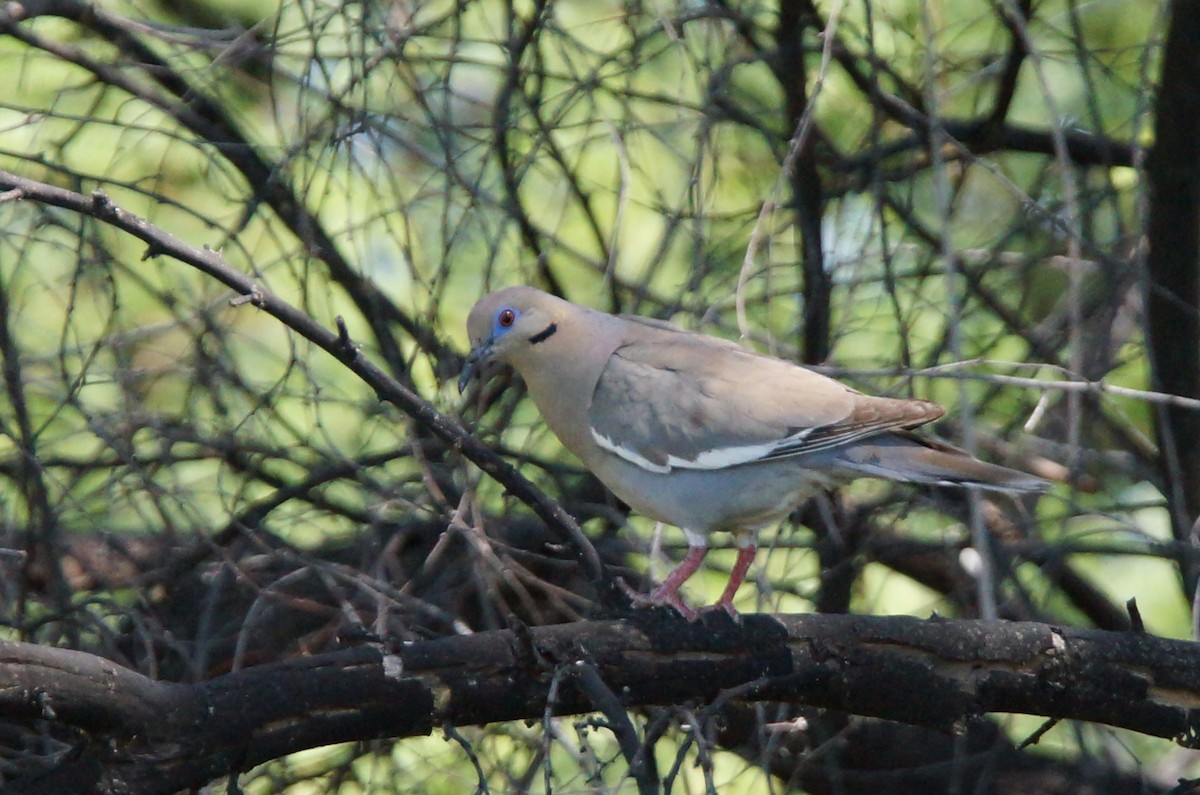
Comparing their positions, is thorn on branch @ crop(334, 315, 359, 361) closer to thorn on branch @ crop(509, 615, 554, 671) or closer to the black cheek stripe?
thorn on branch @ crop(509, 615, 554, 671)

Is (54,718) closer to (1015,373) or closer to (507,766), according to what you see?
(507,766)

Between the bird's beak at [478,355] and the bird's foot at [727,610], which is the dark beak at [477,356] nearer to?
the bird's beak at [478,355]

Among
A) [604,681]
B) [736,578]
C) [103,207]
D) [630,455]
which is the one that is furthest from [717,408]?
[103,207]

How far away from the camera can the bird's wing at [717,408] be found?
10.7ft

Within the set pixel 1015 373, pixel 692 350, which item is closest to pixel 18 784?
pixel 692 350

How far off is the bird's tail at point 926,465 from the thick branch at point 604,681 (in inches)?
12.2

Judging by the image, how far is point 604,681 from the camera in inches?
104

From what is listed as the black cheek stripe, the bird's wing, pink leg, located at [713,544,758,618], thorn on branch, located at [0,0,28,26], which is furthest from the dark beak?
thorn on branch, located at [0,0,28,26]

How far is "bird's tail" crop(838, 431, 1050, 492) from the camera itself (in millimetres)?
2949

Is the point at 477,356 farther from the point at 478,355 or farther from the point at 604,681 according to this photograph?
the point at 604,681

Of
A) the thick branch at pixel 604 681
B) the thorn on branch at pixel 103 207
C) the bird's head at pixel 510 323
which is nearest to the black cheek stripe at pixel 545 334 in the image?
the bird's head at pixel 510 323

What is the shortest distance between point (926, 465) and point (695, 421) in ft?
1.83

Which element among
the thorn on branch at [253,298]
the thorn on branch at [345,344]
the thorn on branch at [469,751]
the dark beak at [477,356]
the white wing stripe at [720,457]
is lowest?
the thorn on branch at [469,751]

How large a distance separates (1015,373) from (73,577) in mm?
2967
